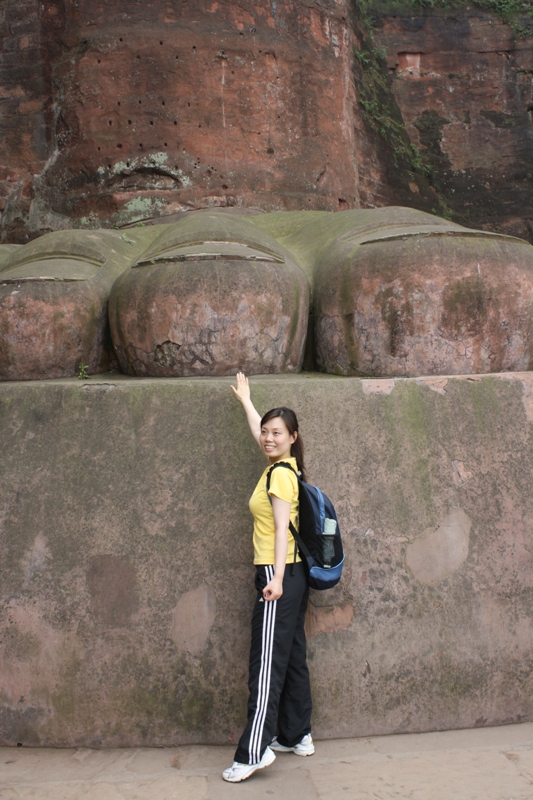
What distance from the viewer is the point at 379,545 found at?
7.75 ft

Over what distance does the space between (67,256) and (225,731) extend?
173 centimetres

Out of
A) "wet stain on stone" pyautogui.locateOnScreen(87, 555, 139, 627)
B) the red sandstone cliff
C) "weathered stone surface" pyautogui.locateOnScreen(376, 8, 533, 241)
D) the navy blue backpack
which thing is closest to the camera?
the navy blue backpack

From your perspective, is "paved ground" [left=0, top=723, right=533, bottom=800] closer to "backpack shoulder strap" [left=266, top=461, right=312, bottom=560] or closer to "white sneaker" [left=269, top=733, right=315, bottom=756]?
"white sneaker" [left=269, top=733, right=315, bottom=756]

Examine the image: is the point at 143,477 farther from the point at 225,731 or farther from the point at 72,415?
the point at 225,731

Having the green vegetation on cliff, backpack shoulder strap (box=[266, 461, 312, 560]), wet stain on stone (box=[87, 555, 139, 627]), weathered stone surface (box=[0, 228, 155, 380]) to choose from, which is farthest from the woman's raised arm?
the green vegetation on cliff

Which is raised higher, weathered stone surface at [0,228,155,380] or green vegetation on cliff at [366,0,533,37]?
green vegetation on cliff at [366,0,533,37]

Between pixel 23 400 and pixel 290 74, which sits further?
pixel 290 74

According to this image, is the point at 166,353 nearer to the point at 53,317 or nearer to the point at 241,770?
the point at 53,317

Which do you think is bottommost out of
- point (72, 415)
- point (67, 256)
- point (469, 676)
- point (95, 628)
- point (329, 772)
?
point (329, 772)

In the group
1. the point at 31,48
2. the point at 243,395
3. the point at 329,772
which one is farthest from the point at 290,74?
the point at 329,772

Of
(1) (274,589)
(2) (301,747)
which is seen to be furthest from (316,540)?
(2) (301,747)

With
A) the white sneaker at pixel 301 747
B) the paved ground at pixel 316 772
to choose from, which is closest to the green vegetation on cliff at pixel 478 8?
the paved ground at pixel 316 772

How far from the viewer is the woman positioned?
6.76ft

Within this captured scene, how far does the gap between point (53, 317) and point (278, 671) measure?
4.29ft
